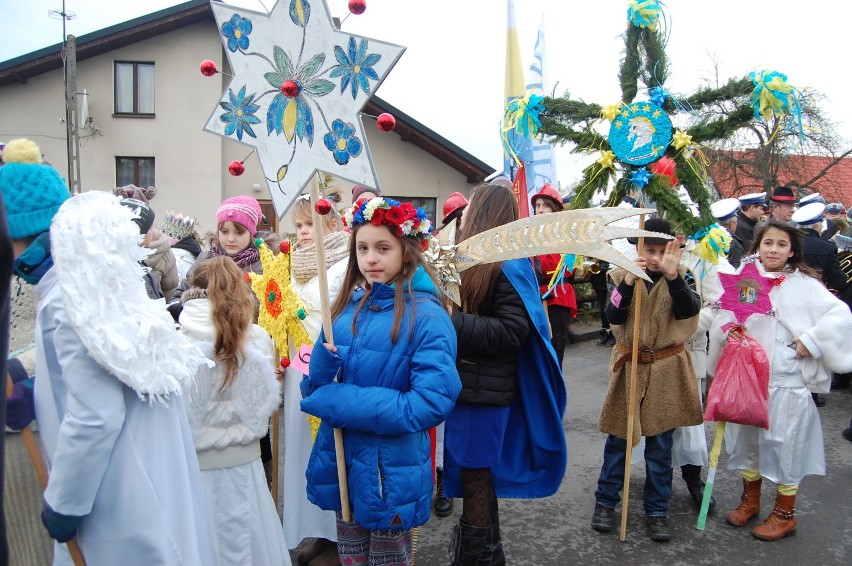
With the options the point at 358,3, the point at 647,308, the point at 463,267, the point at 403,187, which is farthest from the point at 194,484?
the point at 403,187

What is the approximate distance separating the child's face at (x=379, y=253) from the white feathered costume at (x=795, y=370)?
96.9 inches

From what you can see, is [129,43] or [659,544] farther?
[129,43]

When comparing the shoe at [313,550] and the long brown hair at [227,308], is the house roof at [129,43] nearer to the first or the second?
the long brown hair at [227,308]

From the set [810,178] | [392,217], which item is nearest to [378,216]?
[392,217]

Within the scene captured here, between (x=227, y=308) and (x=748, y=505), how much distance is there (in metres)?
3.29

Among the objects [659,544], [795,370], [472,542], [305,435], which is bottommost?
[659,544]

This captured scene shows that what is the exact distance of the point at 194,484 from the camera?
210 centimetres

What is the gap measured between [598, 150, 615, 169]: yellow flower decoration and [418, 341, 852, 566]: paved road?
85.1 inches

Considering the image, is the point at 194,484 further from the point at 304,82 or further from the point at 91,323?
the point at 304,82

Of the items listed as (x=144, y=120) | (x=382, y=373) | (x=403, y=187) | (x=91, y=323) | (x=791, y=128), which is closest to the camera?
(x=91, y=323)

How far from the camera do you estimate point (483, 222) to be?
3127 millimetres

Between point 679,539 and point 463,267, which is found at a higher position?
point 463,267

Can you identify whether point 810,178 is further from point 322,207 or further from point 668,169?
point 322,207

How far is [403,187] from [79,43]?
8145 mm
